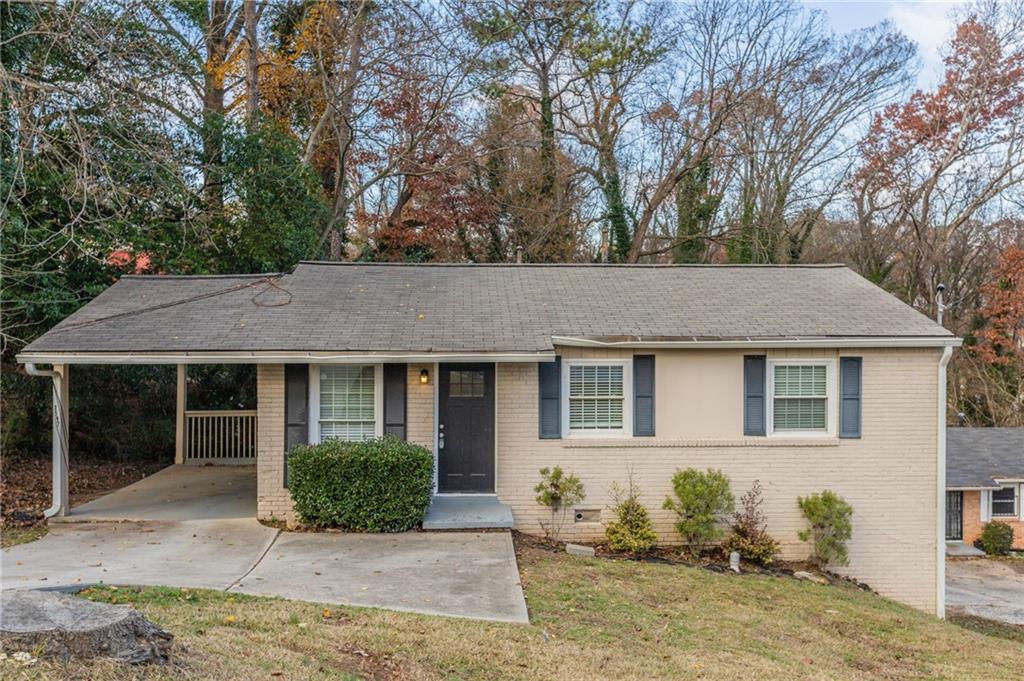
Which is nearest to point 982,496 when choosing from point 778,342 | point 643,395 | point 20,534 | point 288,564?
point 778,342

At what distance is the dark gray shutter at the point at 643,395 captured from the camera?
10906mm

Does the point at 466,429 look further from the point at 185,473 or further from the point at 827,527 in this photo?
the point at 185,473

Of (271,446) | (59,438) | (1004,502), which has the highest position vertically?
(59,438)

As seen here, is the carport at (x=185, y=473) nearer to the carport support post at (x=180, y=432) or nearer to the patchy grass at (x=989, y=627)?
the carport support post at (x=180, y=432)

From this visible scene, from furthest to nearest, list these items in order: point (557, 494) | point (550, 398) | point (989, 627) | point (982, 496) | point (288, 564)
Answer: point (982, 496) → point (989, 627) → point (550, 398) → point (557, 494) → point (288, 564)

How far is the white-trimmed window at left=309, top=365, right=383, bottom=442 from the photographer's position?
10836mm

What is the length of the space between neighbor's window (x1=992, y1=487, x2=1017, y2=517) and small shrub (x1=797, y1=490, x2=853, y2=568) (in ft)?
49.1

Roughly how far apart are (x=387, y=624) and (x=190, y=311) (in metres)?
7.22

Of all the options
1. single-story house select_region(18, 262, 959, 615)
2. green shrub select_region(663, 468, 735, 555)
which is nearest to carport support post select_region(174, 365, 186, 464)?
single-story house select_region(18, 262, 959, 615)

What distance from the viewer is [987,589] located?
56.7ft

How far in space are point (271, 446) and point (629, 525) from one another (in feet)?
17.3

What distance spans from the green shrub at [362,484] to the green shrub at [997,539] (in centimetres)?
1951

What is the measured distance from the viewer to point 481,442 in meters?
11.1

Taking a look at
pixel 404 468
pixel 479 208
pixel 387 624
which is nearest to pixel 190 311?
pixel 404 468
